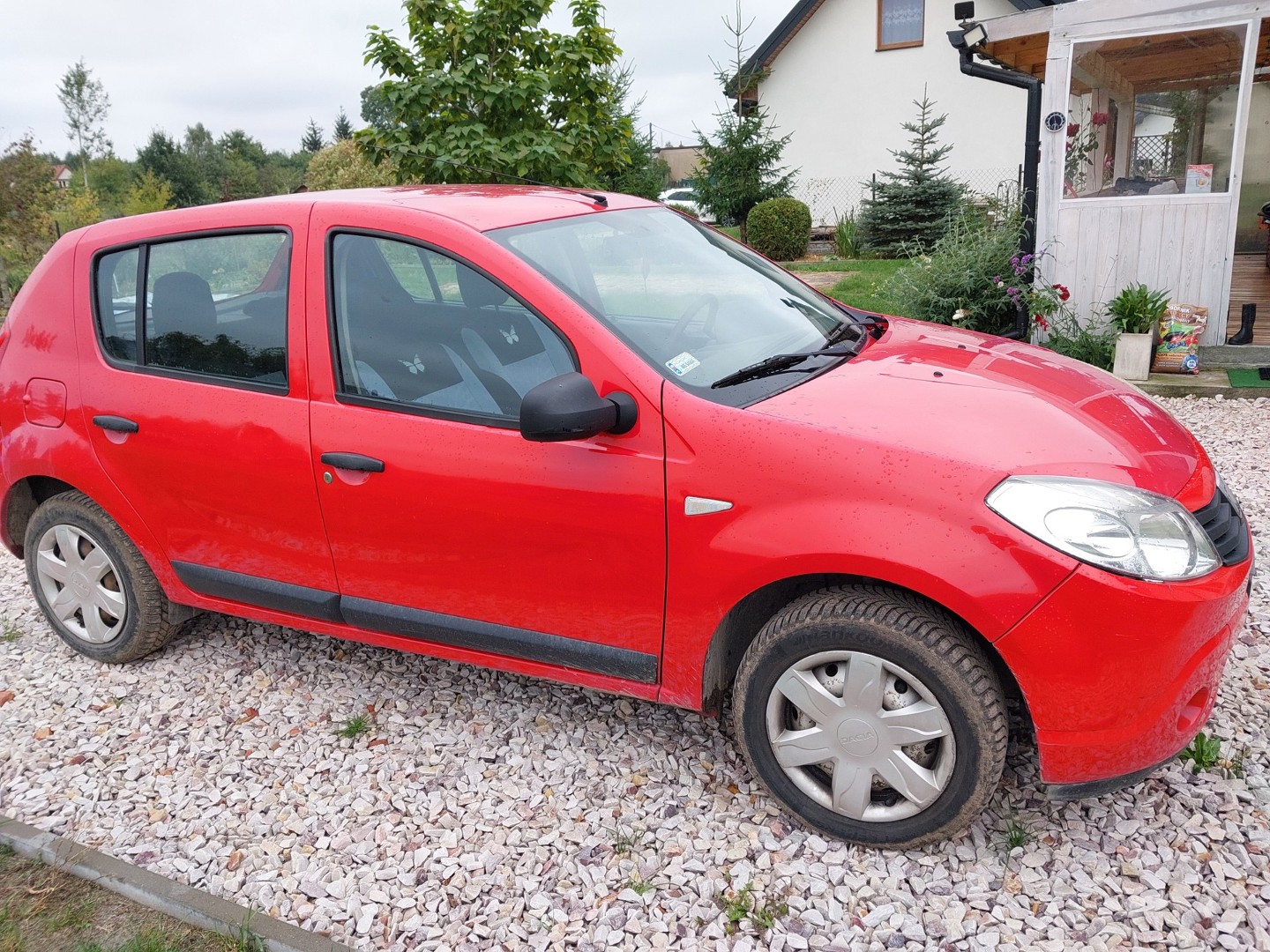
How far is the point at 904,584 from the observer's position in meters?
2.36

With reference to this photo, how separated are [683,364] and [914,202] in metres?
17.0

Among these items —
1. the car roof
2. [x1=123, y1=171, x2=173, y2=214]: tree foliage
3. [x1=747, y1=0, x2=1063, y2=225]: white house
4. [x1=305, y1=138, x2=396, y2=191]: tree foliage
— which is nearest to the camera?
the car roof

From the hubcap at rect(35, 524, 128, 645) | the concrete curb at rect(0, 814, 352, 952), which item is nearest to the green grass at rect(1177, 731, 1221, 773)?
the concrete curb at rect(0, 814, 352, 952)

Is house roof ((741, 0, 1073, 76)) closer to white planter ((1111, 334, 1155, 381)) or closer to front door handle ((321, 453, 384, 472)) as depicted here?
white planter ((1111, 334, 1155, 381))

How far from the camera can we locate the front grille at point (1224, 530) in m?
2.46

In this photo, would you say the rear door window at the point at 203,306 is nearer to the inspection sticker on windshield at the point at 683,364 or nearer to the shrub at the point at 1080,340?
the inspection sticker on windshield at the point at 683,364

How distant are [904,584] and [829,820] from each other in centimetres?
77

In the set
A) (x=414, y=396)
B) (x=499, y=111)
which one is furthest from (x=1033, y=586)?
(x=499, y=111)

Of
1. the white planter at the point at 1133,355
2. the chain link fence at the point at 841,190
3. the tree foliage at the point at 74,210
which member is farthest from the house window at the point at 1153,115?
the tree foliage at the point at 74,210

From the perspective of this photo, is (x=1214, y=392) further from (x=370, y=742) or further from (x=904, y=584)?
(x=370, y=742)

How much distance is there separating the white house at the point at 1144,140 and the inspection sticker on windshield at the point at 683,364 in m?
6.49

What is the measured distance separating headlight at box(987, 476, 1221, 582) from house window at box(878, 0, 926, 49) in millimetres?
21965

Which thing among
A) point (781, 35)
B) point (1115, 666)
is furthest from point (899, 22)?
point (1115, 666)

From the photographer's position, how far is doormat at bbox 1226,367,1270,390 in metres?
7.35
